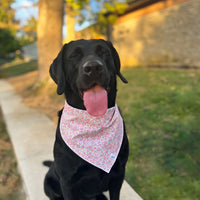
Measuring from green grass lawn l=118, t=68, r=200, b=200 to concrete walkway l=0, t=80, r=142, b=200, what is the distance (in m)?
0.43

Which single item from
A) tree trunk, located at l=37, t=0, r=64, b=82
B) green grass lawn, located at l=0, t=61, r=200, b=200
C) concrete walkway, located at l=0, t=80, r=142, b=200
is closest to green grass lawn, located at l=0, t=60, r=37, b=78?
tree trunk, located at l=37, t=0, r=64, b=82

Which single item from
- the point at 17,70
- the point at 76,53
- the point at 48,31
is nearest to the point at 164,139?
the point at 76,53

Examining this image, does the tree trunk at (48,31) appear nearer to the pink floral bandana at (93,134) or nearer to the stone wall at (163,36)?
the stone wall at (163,36)

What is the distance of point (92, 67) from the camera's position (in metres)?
1.72

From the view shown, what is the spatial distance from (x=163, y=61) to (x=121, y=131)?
31.0 ft

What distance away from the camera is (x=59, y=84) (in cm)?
194

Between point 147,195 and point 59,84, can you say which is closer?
point 59,84

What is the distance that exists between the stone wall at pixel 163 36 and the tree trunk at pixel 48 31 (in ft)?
17.0

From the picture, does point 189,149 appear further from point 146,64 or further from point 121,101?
point 146,64

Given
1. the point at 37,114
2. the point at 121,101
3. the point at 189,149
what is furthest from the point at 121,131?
the point at 37,114

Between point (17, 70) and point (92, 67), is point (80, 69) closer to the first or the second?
point (92, 67)

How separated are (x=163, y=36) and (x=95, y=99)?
9.84 metres

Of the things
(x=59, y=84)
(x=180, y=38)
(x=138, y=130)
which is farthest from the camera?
(x=180, y=38)

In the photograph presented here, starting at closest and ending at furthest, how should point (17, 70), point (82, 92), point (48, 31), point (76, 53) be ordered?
point (82, 92)
point (76, 53)
point (48, 31)
point (17, 70)
